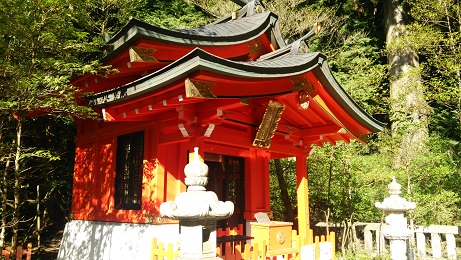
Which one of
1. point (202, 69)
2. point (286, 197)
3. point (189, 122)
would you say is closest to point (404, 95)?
point (286, 197)

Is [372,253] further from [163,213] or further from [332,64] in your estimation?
[332,64]

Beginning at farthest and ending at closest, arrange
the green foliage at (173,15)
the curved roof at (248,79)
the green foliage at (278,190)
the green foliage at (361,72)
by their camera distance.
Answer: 1. the green foliage at (173,15)
2. the green foliage at (361,72)
3. the green foliage at (278,190)
4. the curved roof at (248,79)

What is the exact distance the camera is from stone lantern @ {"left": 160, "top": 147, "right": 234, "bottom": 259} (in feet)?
10.6

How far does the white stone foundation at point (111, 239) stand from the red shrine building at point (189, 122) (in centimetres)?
2

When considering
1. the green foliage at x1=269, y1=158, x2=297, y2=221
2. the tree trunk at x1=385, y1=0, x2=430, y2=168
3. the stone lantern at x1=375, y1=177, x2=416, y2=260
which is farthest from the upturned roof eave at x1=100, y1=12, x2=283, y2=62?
the green foliage at x1=269, y1=158, x2=297, y2=221

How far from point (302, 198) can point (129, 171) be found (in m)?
3.87

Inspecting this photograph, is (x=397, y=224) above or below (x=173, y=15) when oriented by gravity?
below

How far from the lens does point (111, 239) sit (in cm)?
678

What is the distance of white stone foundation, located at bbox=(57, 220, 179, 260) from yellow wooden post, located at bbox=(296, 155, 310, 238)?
10.1 feet

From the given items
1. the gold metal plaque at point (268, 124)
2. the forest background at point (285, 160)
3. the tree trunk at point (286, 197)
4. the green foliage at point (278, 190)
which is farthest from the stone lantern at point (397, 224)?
the green foliage at point (278, 190)

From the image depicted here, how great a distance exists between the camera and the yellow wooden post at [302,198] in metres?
7.89

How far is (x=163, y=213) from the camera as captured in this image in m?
3.47

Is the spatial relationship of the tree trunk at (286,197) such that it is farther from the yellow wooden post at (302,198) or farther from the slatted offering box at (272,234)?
the slatted offering box at (272,234)

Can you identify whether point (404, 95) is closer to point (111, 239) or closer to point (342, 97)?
point (342, 97)
